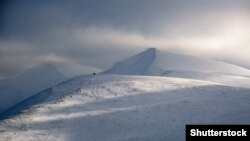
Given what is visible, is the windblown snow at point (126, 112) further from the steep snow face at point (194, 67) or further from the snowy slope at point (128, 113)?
the steep snow face at point (194, 67)

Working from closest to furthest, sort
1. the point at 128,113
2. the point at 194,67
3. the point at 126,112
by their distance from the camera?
the point at 128,113, the point at 126,112, the point at 194,67

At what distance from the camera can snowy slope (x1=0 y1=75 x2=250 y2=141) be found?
42.9m

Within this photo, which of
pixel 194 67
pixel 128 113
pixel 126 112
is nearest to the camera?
pixel 128 113

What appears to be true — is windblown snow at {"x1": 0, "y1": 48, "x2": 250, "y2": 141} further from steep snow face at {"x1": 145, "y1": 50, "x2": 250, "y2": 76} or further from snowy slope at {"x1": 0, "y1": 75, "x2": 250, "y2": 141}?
steep snow face at {"x1": 145, "y1": 50, "x2": 250, "y2": 76}

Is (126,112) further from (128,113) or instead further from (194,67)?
(194,67)

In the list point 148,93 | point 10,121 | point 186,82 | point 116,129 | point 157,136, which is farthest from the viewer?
point 186,82

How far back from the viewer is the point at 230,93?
5484 cm

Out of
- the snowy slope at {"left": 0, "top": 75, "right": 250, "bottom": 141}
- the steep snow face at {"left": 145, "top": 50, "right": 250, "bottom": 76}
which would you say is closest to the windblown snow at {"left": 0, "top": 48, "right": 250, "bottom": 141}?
the snowy slope at {"left": 0, "top": 75, "right": 250, "bottom": 141}

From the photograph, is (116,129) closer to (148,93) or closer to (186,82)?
(148,93)

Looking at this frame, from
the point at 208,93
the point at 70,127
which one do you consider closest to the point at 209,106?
the point at 208,93

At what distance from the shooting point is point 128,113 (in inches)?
1934

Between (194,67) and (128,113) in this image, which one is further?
(194,67)

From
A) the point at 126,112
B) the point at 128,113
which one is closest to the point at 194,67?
the point at 126,112

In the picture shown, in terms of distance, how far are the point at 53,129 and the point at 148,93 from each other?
60.9 ft
